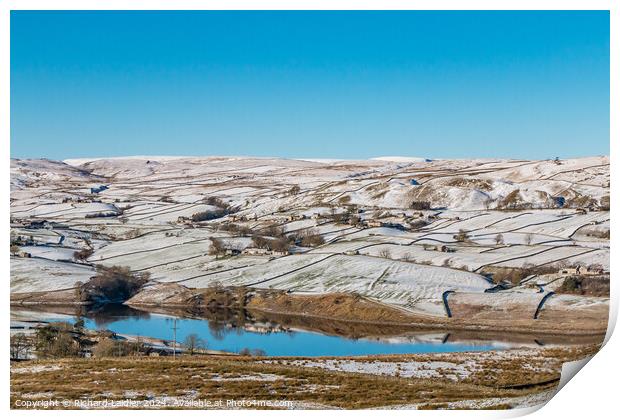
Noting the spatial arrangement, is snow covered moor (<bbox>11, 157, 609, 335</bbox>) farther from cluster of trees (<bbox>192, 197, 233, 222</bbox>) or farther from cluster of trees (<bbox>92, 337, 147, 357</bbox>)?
cluster of trees (<bbox>92, 337, 147, 357</bbox>)

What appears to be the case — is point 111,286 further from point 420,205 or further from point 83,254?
point 420,205

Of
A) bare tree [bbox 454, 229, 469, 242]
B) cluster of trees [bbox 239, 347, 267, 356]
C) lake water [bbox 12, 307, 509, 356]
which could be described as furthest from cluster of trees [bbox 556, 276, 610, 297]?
cluster of trees [bbox 239, 347, 267, 356]

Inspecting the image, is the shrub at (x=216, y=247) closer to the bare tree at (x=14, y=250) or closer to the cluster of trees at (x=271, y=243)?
the cluster of trees at (x=271, y=243)

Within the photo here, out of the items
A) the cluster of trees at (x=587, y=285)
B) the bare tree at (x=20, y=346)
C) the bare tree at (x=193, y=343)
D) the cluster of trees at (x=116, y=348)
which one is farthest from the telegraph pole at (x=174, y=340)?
the cluster of trees at (x=587, y=285)

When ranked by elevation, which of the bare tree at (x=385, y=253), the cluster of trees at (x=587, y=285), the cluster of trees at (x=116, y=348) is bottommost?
the cluster of trees at (x=116, y=348)
